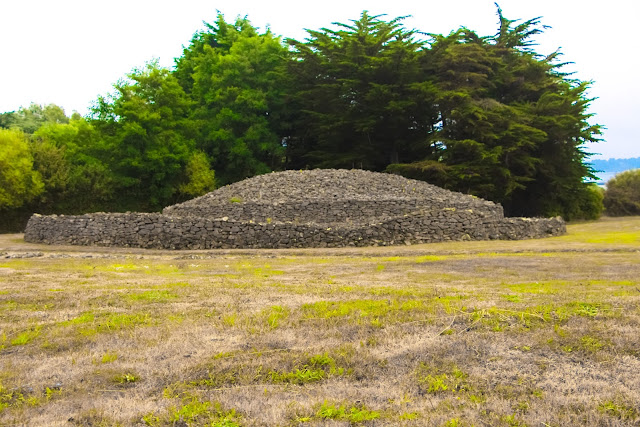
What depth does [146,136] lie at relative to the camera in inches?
1341

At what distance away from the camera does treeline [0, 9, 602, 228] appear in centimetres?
3372

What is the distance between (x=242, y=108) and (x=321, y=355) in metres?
36.6

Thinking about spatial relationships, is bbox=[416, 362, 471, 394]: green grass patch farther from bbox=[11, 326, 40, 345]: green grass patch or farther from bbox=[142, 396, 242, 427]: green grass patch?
bbox=[11, 326, 40, 345]: green grass patch

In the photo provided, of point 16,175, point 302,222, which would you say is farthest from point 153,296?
point 16,175

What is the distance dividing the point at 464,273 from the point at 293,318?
6.09 meters

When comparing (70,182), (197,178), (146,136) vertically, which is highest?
(146,136)

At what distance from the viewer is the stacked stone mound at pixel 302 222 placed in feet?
70.8

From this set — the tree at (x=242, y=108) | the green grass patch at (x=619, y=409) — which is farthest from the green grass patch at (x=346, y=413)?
the tree at (x=242, y=108)

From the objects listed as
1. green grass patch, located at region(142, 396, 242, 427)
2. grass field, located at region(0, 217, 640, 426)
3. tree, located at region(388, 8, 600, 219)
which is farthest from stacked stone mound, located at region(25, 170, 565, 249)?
green grass patch, located at region(142, 396, 242, 427)

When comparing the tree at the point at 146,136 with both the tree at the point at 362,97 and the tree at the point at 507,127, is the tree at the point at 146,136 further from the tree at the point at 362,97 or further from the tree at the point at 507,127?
the tree at the point at 507,127

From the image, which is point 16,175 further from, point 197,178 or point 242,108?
point 242,108

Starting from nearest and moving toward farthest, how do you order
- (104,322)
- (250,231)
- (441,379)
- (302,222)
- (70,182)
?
(441,379) → (104,322) → (250,231) → (302,222) → (70,182)

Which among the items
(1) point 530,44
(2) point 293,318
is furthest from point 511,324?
(1) point 530,44

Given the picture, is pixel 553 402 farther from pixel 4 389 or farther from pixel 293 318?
pixel 4 389
